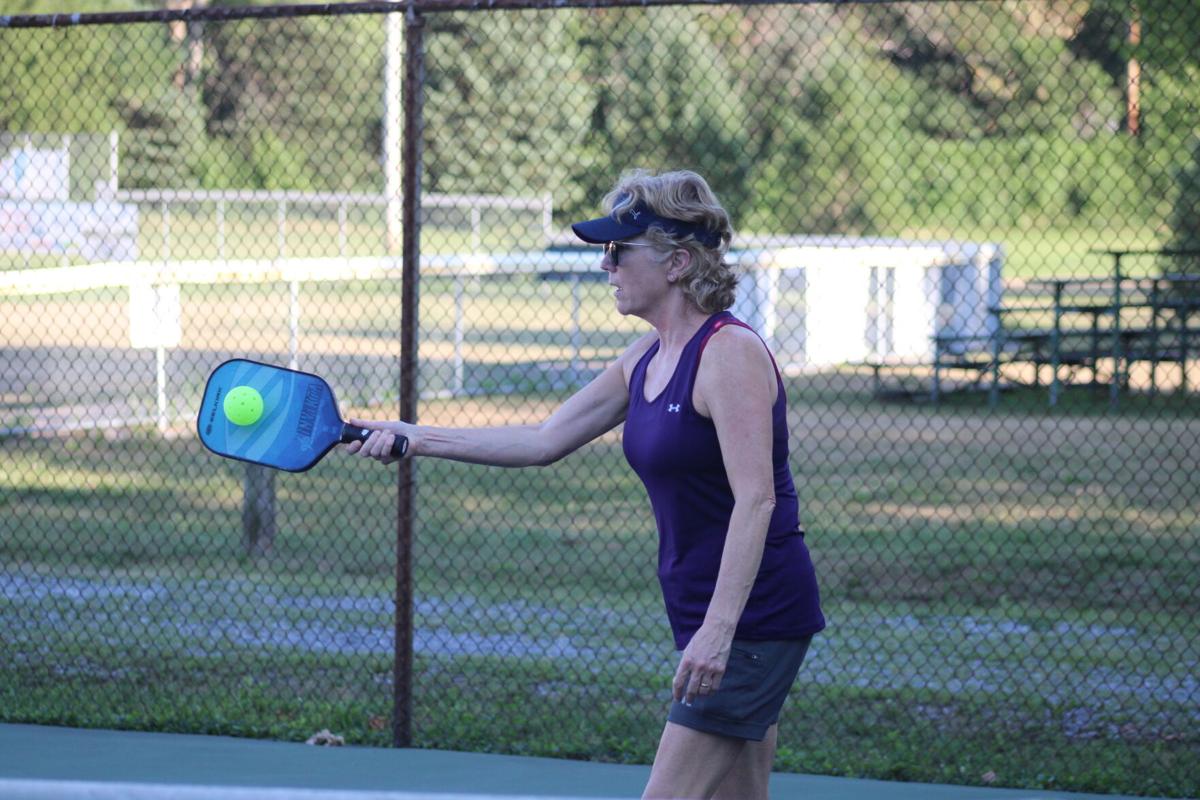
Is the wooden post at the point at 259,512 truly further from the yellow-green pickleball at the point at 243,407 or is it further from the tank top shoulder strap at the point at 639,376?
the tank top shoulder strap at the point at 639,376

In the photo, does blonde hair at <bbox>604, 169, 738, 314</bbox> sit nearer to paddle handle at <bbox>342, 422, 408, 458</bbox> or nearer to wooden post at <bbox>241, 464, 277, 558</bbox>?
paddle handle at <bbox>342, 422, 408, 458</bbox>

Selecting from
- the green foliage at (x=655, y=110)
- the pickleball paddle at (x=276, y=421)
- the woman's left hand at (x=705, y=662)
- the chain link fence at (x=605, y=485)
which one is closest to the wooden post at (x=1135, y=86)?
the chain link fence at (x=605, y=485)

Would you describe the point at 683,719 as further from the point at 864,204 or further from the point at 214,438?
the point at 864,204

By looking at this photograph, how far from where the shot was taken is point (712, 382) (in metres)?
3.19

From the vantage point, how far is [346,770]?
5289mm

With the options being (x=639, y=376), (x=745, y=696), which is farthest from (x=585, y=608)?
(x=745, y=696)

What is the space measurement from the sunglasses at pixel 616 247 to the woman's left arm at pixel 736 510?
0.38 metres

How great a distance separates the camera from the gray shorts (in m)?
3.23

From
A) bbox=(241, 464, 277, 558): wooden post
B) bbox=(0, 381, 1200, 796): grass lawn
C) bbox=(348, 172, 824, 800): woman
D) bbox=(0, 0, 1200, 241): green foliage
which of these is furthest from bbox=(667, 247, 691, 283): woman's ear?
bbox=(0, 0, 1200, 241): green foliage

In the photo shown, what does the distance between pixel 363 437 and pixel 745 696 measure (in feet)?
3.71

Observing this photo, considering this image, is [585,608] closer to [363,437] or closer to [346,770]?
[346,770]

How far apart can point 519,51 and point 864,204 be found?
10.2 m

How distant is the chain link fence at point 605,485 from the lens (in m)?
6.10

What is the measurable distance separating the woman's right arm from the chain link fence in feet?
6.20
